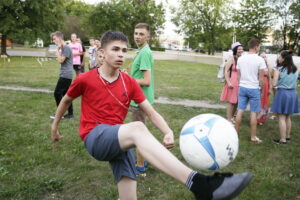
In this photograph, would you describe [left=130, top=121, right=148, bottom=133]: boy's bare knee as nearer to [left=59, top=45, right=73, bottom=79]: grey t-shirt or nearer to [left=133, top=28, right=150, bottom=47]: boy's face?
[left=133, top=28, right=150, bottom=47]: boy's face

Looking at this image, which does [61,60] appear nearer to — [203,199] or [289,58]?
[289,58]

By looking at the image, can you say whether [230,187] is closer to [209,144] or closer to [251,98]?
[209,144]

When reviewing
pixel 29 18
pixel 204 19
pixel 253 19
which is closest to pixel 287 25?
pixel 253 19

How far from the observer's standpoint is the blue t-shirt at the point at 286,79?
6.64m

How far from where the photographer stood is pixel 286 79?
21.9ft

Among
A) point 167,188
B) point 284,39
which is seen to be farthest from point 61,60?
point 284,39

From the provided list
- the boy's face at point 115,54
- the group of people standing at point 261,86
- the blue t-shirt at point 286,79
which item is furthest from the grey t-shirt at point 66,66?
the blue t-shirt at point 286,79

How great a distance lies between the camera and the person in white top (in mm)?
6367

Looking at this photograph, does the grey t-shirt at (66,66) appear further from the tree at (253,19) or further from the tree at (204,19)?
the tree at (204,19)

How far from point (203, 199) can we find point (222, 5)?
54212 millimetres

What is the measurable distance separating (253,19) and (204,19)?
12934 millimetres

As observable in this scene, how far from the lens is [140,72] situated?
4.41 meters

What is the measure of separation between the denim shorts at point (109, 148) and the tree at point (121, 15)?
41.8m

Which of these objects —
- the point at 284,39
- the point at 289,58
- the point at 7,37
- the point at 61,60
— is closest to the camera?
the point at 289,58
